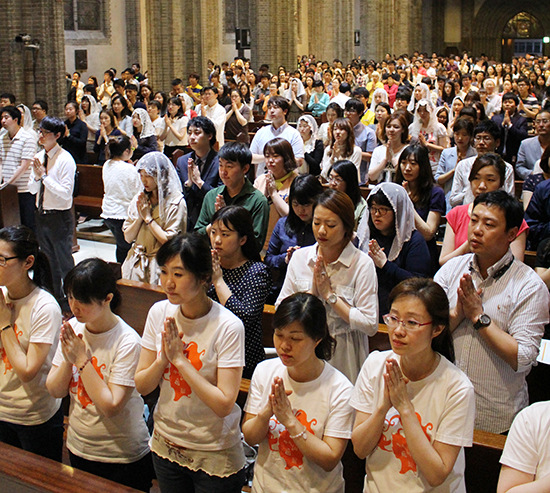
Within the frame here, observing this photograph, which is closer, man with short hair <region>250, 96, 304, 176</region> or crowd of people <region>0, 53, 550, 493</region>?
crowd of people <region>0, 53, 550, 493</region>

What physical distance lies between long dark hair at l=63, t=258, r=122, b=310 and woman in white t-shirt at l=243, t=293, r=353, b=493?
803 mm

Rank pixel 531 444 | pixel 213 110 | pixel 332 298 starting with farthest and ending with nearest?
1. pixel 213 110
2. pixel 332 298
3. pixel 531 444

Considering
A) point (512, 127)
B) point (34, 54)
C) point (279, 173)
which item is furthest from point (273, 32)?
point (279, 173)

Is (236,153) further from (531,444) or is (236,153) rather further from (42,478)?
(531,444)

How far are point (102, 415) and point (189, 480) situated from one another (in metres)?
0.46

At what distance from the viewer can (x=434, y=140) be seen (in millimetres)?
8727

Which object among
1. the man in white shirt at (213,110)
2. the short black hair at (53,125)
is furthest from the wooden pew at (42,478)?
the man in white shirt at (213,110)

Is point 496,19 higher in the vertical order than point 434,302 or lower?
higher

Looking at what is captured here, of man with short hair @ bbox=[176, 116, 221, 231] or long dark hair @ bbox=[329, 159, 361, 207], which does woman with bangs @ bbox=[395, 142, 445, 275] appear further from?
man with short hair @ bbox=[176, 116, 221, 231]

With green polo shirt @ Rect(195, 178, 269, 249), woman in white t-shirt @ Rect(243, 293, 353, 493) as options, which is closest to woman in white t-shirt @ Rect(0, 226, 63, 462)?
woman in white t-shirt @ Rect(243, 293, 353, 493)

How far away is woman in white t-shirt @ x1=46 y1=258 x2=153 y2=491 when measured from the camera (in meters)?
3.18

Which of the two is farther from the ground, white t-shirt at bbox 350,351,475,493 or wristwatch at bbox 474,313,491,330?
wristwatch at bbox 474,313,491,330

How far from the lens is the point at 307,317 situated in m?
2.86

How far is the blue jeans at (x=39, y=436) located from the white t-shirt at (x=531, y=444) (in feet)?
7.15
